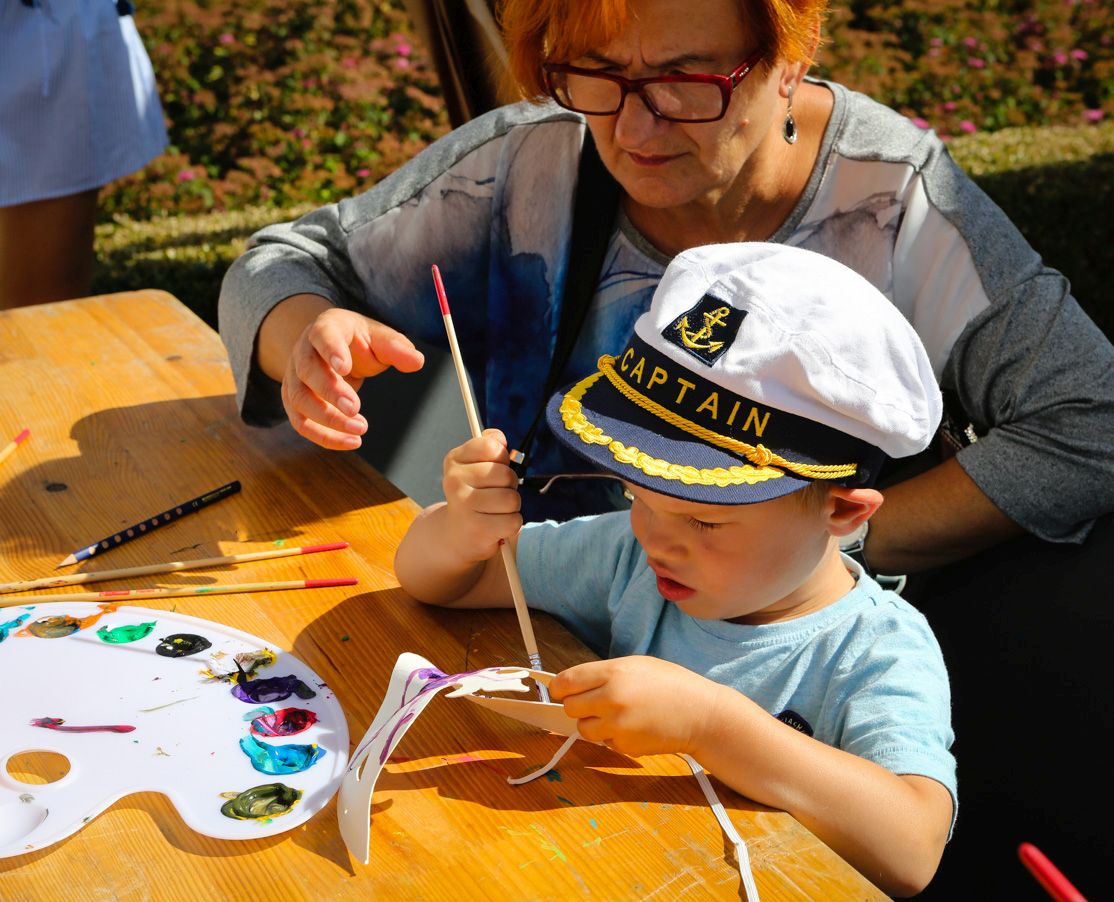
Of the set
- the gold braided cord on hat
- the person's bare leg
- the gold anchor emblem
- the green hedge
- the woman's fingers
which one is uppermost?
the gold anchor emblem

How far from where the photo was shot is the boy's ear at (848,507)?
125 centimetres

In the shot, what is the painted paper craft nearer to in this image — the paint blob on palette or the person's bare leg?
the paint blob on palette

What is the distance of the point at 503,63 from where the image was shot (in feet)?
8.12

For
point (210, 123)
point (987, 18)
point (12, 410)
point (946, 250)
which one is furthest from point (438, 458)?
point (987, 18)

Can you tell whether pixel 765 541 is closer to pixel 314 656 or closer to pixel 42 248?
pixel 314 656

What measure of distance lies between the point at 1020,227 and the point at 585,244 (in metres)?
3.75

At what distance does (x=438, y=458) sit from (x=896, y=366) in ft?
4.17

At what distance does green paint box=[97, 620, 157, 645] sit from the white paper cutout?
289 mm

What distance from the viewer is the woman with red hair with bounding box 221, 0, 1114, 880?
1562 millimetres

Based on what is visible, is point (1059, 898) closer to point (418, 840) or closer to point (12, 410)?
point (418, 840)

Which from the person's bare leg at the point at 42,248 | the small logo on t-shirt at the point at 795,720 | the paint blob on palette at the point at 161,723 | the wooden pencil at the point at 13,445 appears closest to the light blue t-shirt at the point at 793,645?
the small logo on t-shirt at the point at 795,720

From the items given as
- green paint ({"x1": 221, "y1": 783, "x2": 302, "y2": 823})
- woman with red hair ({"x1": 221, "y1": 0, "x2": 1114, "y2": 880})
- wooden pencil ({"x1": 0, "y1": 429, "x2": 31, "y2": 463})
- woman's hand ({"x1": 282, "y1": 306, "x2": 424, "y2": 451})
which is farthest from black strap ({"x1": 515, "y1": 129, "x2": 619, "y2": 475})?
green paint ({"x1": 221, "y1": 783, "x2": 302, "y2": 823})

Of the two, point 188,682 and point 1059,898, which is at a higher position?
point 1059,898

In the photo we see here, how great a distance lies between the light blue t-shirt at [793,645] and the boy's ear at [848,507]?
0.11 meters
